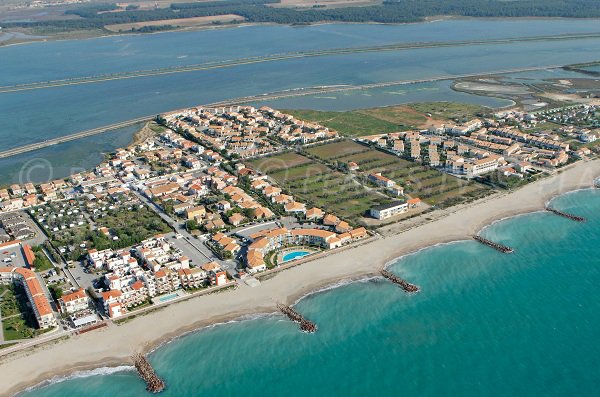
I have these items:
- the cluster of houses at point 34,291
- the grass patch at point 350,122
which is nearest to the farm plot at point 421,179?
the grass patch at point 350,122

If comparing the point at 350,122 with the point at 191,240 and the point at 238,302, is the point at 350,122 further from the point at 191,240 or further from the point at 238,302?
the point at 238,302

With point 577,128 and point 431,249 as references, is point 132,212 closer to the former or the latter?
point 431,249

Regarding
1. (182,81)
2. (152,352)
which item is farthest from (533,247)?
(182,81)

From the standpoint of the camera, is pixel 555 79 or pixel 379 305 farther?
pixel 555 79

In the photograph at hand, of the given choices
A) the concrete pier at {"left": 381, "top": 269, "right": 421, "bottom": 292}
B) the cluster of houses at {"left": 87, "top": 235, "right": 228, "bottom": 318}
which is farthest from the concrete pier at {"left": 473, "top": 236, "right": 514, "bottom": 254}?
the cluster of houses at {"left": 87, "top": 235, "right": 228, "bottom": 318}

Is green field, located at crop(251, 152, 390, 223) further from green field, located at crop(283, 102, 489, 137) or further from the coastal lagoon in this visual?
the coastal lagoon

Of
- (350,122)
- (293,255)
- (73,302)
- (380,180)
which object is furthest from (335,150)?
(73,302)
